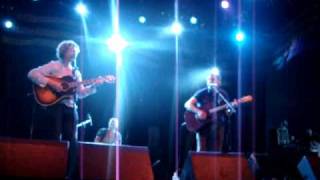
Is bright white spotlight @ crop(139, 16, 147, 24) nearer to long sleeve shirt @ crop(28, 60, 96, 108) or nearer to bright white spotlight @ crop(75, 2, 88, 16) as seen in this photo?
bright white spotlight @ crop(75, 2, 88, 16)

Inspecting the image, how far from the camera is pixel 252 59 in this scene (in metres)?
10.8

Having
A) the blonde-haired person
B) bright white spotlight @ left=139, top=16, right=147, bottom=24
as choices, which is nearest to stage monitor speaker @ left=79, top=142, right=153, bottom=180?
the blonde-haired person

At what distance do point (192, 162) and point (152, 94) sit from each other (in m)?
6.12

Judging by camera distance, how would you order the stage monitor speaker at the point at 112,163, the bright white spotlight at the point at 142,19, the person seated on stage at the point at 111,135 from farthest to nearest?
the bright white spotlight at the point at 142,19 → the person seated on stage at the point at 111,135 → the stage monitor speaker at the point at 112,163

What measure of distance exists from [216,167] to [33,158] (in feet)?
7.84

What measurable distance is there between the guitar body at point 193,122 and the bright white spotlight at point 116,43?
136 inches

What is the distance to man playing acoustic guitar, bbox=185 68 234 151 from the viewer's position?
7.28m

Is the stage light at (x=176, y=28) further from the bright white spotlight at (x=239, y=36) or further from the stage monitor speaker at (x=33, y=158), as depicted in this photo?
the stage monitor speaker at (x=33, y=158)

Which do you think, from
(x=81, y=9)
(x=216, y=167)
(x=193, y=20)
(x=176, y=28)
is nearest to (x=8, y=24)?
(x=81, y=9)

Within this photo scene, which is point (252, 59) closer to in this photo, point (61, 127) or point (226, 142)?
point (226, 142)

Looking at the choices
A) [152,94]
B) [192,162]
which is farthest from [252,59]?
[192,162]

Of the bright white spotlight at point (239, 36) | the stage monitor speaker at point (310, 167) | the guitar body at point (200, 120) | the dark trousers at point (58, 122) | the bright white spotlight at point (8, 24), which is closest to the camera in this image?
the dark trousers at point (58, 122)

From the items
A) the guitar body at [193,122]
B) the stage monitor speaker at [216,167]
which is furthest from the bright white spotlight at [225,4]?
the stage monitor speaker at [216,167]

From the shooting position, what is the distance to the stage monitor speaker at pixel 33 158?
4949mm
